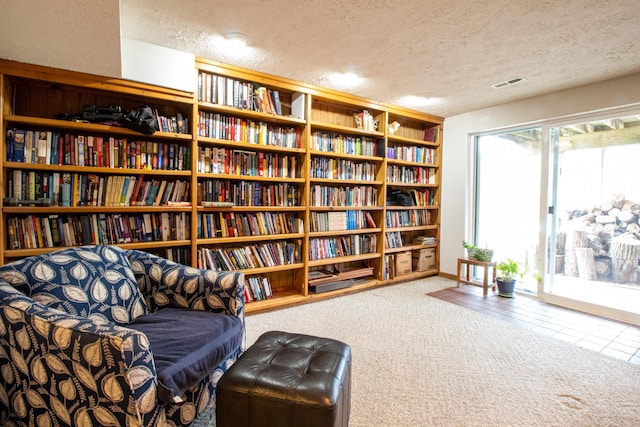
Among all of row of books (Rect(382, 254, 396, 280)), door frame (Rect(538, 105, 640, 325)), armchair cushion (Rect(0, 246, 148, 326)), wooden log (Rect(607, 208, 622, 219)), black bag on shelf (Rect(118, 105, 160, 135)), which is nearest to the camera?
armchair cushion (Rect(0, 246, 148, 326))

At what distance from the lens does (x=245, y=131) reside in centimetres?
298

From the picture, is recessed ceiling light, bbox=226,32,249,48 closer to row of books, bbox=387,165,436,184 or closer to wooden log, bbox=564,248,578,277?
row of books, bbox=387,165,436,184

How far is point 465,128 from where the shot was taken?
4.18 meters

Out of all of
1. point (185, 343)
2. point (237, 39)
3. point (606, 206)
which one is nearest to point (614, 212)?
point (606, 206)

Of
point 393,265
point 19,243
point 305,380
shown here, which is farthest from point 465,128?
point 19,243

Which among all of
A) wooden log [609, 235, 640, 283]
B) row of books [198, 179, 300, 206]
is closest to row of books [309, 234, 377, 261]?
row of books [198, 179, 300, 206]

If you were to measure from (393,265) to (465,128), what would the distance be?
2115 millimetres

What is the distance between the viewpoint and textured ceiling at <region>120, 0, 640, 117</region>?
1889mm

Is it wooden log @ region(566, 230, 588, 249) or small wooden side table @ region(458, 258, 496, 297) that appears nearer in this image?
wooden log @ region(566, 230, 588, 249)

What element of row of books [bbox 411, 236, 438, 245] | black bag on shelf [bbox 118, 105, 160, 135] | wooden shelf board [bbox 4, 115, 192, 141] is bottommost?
row of books [bbox 411, 236, 438, 245]

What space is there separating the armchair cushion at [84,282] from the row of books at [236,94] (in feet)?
5.24

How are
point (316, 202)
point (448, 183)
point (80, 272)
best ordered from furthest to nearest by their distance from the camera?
point (448, 183)
point (316, 202)
point (80, 272)

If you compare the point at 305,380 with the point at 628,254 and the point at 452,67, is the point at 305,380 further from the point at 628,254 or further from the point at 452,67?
the point at 628,254

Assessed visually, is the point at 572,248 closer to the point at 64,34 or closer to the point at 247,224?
the point at 247,224
